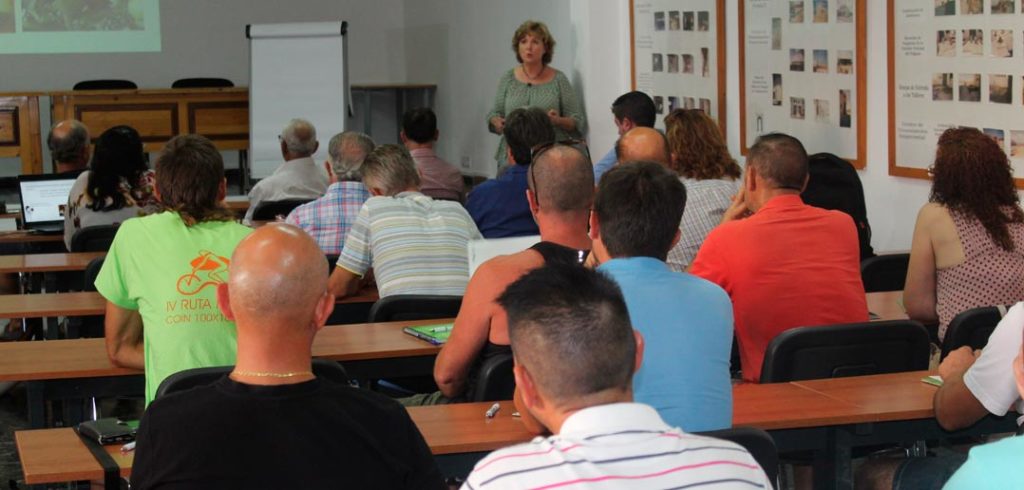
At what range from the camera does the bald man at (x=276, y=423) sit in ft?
6.75

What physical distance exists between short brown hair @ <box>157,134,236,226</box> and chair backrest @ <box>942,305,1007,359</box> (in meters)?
1.90

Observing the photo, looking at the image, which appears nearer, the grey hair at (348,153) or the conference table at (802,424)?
the conference table at (802,424)

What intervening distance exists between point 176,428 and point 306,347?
0.26m

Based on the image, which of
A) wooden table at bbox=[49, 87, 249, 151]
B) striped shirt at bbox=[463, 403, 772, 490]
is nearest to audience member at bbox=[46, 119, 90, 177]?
wooden table at bbox=[49, 87, 249, 151]

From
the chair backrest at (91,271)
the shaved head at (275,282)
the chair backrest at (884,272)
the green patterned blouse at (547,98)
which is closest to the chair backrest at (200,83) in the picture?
the green patterned blouse at (547,98)

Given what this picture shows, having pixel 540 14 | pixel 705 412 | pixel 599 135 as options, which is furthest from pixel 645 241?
pixel 540 14

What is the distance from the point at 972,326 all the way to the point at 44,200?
17.0 feet

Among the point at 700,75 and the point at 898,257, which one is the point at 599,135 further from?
the point at 898,257

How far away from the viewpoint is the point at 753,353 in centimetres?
375

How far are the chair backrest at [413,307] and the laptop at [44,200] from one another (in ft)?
11.0

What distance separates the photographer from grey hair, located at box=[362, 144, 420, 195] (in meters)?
4.82

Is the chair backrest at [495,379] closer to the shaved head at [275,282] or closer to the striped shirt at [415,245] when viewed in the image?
the shaved head at [275,282]

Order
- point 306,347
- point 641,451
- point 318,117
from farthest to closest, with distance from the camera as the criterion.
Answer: point 318,117 → point 306,347 → point 641,451

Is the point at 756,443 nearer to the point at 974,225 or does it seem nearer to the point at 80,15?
the point at 974,225
